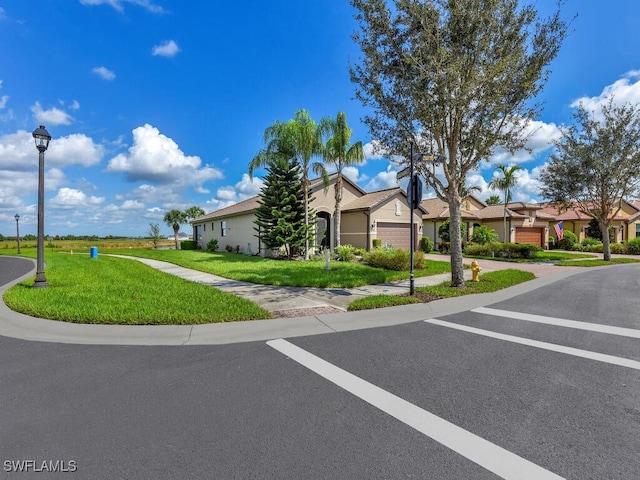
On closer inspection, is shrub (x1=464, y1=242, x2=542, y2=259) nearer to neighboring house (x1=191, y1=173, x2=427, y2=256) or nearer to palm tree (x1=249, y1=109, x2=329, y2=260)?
neighboring house (x1=191, y1=173, x2=427, y2=256)

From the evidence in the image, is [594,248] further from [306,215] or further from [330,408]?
[330,408]

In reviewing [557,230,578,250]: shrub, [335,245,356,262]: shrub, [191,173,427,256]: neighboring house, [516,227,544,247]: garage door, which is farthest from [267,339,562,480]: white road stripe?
[557,230,578,250]: shrub

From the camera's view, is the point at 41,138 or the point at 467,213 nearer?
the point at 41,138

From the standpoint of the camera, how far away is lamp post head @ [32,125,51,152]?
30.5 feet

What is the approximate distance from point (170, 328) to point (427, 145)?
389 inches

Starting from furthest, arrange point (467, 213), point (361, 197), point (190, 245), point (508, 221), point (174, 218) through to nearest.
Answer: point (174, 218), point (190, 245), point (467, 213), point (508, 221), point (361, 197)

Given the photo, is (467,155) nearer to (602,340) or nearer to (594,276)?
(602,340)

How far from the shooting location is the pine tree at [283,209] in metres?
18.5

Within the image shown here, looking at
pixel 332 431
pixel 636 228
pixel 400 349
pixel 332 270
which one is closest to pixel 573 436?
pixel 332 431

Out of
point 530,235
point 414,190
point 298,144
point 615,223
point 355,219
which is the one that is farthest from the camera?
point 615,223

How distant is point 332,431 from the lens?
288 cm

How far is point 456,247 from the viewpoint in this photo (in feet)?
34.2

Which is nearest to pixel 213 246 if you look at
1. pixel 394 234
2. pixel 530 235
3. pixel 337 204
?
pixel 337 204

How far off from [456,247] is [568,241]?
29.1 meters
